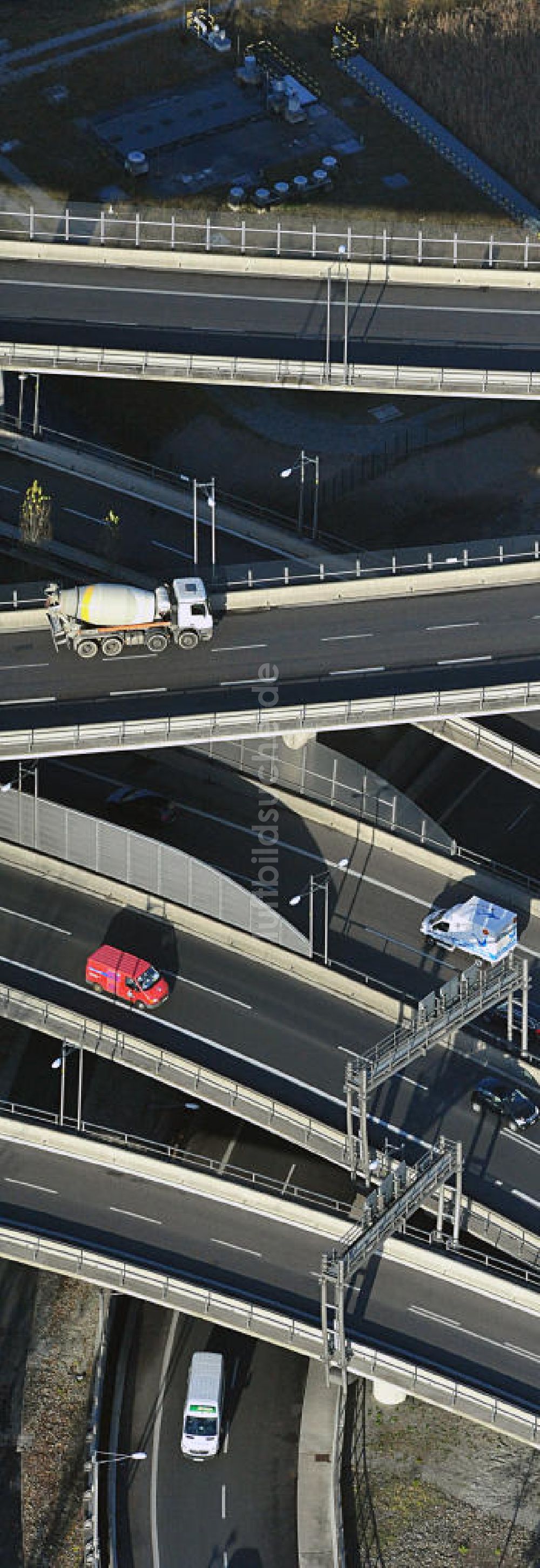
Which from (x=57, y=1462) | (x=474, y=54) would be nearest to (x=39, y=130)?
(x=474, y=54)

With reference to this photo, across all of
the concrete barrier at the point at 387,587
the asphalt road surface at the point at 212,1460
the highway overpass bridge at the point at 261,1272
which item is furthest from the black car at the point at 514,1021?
the concrete barrier at the point at 387,587

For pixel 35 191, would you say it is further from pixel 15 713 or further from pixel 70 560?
pixel 15 713

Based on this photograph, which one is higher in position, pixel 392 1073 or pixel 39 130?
pixel 39 130

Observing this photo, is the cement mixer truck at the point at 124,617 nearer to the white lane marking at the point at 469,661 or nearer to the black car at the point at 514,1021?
the white lane marking at the point at 469,661

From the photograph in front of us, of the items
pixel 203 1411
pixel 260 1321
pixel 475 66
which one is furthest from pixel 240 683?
pixel 475 66

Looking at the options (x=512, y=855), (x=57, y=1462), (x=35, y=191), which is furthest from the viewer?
(x=35, y=191)

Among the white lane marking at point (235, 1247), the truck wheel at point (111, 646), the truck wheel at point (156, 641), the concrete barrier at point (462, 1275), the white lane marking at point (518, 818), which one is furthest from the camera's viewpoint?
the white lane marking at point (518, 818)
